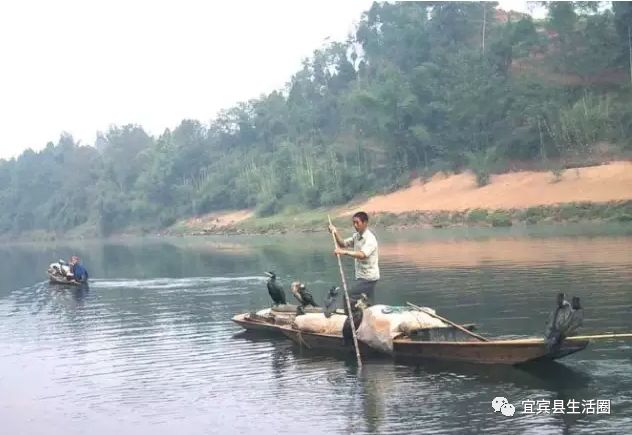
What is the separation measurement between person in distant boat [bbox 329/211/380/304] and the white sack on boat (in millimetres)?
500

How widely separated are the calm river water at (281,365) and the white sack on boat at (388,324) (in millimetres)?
413

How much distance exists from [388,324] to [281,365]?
7.97 ft

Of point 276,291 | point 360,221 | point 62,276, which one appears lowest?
point 276,291

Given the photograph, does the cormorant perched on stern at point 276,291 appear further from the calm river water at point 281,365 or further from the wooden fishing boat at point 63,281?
the wooden fishing boat at point 63,281

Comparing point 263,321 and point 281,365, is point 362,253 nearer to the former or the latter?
point 281,365

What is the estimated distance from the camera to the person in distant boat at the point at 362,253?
46.9 ft

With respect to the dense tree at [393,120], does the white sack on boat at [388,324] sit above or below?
below

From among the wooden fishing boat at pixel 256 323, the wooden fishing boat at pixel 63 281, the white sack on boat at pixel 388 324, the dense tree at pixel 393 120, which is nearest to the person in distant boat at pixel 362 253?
the white sack on boat at pixel 388 324

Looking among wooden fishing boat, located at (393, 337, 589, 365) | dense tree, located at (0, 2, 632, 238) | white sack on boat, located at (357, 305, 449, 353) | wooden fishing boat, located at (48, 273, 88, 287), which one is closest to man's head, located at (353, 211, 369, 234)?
white sack on boat, located at (357, 305, 449, 353)

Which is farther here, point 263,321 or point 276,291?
point 276,291

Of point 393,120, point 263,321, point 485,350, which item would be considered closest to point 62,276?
point 263,321

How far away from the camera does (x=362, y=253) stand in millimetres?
14305

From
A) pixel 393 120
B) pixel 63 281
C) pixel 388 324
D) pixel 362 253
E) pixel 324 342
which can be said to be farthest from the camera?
pixel 393 120

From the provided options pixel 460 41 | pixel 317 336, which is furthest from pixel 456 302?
pixel 460 41
